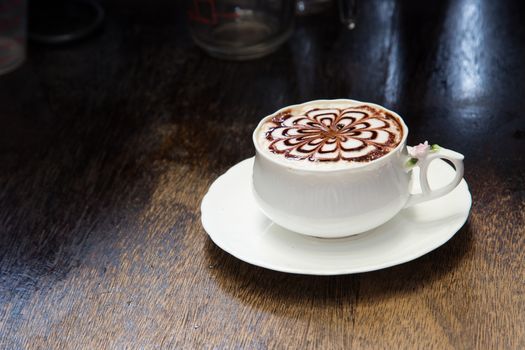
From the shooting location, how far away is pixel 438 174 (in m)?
0.72

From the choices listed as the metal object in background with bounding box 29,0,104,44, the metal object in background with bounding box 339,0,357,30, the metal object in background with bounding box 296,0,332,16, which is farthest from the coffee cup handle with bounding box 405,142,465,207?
the metal object in background with bounding box 29,0,104,44

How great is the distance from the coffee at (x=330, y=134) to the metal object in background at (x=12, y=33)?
0.62 meters

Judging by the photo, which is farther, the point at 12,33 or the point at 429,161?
the point at 12,33

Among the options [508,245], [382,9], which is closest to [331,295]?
[508,245]

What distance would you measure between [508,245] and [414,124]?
262mm

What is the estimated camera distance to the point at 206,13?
112 centimetres

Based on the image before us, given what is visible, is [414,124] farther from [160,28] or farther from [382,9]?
[160,28]

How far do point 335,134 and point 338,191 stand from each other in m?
0.06

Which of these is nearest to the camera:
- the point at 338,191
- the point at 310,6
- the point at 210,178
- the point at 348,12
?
the point at 338,191

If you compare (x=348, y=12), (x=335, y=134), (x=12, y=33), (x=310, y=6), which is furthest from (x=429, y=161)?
(x=12, y=33)

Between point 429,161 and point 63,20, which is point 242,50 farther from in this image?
point 429,161

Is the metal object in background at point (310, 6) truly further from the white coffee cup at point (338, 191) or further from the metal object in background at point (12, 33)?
the white coffee cup at point (338, 191)

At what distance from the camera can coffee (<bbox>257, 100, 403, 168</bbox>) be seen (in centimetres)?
61

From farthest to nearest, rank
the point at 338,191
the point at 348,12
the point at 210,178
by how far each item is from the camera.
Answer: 1. the point at 348,12
2. the point at 210,178
3. the point at 338,191
